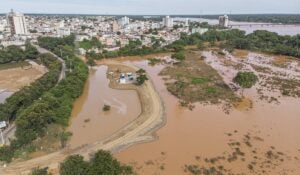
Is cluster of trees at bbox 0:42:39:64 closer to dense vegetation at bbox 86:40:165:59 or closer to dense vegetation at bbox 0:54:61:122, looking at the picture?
dense vegetation at bbox 86:40:165:59

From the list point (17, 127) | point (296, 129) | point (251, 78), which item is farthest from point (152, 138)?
point (251, 78)

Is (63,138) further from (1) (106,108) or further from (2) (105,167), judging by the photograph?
(1) (106,108)

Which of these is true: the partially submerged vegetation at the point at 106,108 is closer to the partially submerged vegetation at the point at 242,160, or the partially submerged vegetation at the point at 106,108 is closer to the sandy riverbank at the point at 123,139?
the sandy riverbank at the point at 123,139

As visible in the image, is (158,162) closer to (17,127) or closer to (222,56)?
(17,127)

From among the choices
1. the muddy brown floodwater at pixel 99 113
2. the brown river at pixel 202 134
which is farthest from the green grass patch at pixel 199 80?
the muddy brown floodwater at pixel 99 113

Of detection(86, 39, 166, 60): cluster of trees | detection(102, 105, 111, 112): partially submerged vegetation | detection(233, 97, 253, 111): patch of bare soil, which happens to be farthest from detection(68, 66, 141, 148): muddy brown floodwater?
detection(86, 39, 166, 60): cluster of trees

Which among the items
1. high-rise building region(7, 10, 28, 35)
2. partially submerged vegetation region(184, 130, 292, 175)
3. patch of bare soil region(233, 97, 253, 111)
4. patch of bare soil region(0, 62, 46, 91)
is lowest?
partially submerged vegetation region(184, 130, 292, 175)
